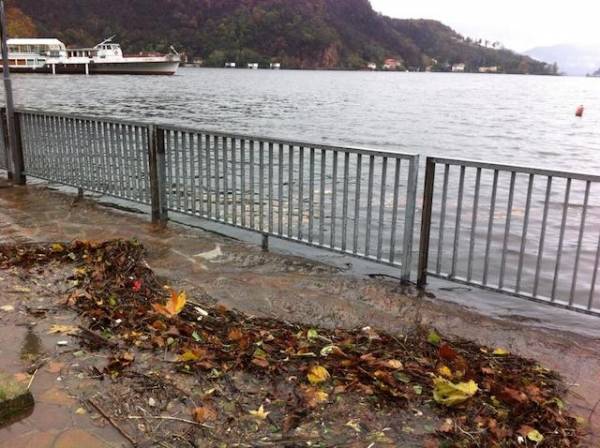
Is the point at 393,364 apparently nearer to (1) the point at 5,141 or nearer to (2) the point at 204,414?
(2) the point at 204,414

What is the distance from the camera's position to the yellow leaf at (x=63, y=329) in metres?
4.24

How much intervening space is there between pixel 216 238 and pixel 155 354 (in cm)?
320

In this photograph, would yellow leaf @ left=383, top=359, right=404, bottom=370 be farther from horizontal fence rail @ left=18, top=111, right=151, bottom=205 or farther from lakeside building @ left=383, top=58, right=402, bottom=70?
lakeside building @ left=383, top=58, right=402, bottom=70

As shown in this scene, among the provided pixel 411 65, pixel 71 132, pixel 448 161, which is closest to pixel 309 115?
pixel 71 132

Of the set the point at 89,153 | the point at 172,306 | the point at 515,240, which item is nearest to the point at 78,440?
the point at 172,306

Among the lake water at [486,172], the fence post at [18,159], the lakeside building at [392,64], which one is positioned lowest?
the lake water at [486,172]

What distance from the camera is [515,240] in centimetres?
925

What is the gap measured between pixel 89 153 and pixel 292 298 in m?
4.13

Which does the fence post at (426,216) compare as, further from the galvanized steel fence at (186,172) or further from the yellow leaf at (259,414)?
the yellow leaf at (259,414)

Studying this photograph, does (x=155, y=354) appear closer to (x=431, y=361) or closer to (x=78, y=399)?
(x=78, y=399)

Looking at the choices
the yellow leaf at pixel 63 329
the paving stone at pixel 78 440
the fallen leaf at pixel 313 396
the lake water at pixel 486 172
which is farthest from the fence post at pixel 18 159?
the fallen leaf at pixel 313 396

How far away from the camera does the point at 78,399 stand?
341 cm

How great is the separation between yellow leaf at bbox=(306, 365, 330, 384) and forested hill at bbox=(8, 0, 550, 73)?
158562mm

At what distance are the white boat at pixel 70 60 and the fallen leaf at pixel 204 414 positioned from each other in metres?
108
